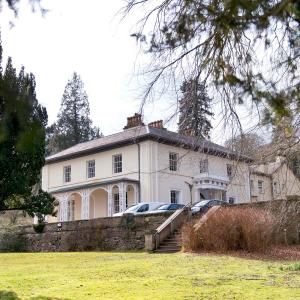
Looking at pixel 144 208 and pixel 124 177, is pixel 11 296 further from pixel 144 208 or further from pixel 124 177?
pixel 124 177

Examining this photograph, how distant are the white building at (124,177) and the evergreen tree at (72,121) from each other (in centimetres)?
2559

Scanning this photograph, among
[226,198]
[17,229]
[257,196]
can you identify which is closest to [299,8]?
[17,229]

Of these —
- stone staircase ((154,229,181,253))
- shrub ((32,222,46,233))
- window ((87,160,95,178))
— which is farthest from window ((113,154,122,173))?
stone staircase ((154,229,181,253))

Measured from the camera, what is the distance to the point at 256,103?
6078 millimetres

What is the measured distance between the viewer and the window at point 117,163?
34.9 metres

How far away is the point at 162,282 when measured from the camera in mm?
10539

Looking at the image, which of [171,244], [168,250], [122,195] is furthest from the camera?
[122,195]

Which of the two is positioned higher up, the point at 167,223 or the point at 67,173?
the point at 67,173

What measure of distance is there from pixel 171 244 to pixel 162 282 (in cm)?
1012

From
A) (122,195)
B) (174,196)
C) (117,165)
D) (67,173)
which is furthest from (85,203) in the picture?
(174,196)

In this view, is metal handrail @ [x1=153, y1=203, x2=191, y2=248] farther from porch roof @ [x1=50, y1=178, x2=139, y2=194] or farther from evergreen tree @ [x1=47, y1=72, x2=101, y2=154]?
evergreen tree @ [x1=47, y1=72, x2=101, y2=154]

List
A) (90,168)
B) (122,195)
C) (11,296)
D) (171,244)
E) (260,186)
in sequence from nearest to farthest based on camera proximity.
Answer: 1. (11,296)
2. (171,244)
3. (122,195)
4. (90,168)
5. (260,186)

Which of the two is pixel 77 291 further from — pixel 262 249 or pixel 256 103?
pixel 262 249

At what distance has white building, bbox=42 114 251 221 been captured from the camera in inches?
1287
